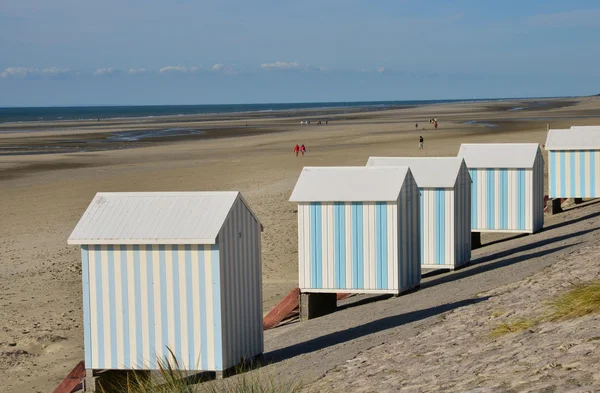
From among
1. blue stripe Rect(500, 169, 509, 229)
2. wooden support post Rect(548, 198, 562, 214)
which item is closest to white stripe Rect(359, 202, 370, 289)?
blue stripe Rect(500, 169, 509, 229)

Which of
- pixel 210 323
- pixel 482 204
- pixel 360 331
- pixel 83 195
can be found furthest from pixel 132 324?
pixel 83 195

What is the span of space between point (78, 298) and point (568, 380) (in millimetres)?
12186

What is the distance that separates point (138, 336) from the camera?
11.3 meters

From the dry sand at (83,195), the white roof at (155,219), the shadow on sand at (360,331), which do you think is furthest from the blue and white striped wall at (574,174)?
the white roof at (155,219)

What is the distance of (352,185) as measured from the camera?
50.3 feet

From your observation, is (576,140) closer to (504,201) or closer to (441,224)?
(504,201)

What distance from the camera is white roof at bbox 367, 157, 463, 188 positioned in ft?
58.7

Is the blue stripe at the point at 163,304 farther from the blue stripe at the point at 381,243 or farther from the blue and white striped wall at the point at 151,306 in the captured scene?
the blue stripe at the point at 381,243

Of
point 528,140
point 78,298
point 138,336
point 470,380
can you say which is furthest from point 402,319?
point 528,140

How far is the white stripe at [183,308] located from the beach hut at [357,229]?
4.63 meters

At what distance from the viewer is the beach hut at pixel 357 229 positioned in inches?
598

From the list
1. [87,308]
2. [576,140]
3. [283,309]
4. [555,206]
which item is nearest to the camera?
[87,308]

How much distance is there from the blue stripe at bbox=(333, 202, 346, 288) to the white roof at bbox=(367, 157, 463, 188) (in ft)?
9.54

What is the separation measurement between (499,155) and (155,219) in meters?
11.9
